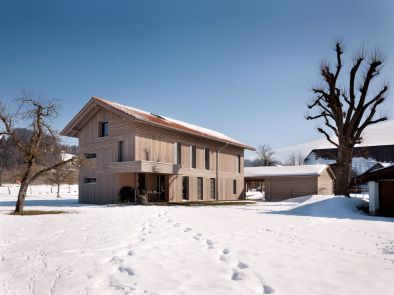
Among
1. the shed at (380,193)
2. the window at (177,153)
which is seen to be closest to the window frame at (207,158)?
the window at (177,153)

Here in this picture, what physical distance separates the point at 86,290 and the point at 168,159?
22426 mm

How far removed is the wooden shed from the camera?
3588cm

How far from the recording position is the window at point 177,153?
2830cm

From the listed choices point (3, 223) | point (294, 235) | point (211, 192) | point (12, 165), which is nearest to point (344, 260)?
point (294, 235)

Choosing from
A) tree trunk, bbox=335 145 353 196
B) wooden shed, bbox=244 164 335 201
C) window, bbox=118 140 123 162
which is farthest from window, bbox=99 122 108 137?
wooden shed, bbox=244 164 335 201

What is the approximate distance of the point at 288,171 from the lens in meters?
37.5

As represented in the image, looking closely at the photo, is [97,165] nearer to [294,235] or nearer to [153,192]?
[153,192]

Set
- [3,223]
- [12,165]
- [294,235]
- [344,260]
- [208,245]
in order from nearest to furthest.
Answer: [344,260] → [208,245] → [294,235] → [3,223] → [12,165]

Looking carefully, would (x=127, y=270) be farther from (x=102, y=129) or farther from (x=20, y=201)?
(x=102, y=129)

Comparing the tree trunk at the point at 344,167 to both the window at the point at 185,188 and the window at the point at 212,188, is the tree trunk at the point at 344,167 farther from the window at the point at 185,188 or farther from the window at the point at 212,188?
the window at the point at 185,188

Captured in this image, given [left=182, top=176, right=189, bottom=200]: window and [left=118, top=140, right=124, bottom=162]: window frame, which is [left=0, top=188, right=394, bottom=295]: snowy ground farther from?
[left=182, top=176, right=189, bottom=200]: window

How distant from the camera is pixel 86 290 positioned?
490 centimetres

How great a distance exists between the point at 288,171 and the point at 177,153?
14.1 m

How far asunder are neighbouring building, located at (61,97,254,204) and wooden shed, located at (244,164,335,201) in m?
8.46
